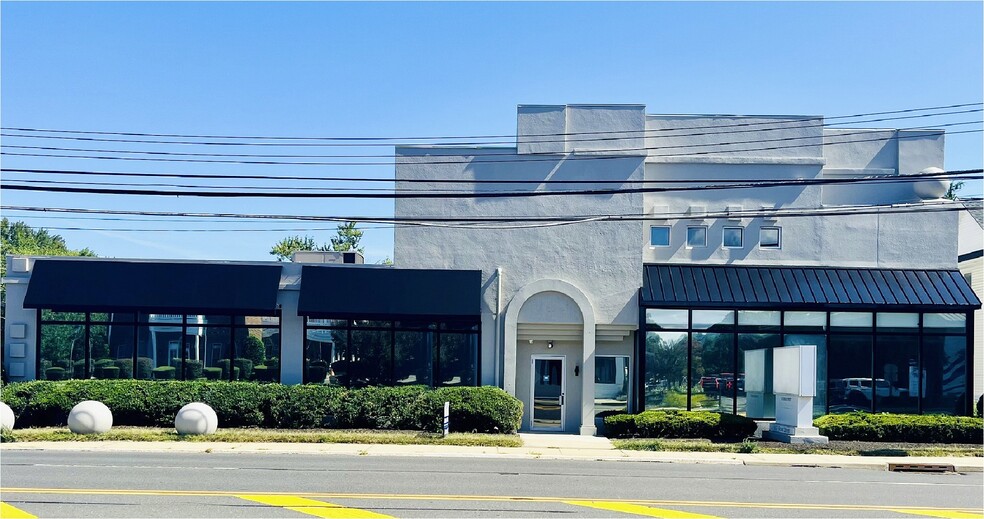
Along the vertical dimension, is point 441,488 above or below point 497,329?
below

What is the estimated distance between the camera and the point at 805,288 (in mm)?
25750

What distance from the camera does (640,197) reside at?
26219mm

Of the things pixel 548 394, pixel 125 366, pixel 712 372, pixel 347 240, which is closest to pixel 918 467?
pixel 712 372

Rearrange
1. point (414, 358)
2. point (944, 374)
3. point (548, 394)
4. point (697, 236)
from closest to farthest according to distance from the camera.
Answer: point (944, 374) < point (414, 358) < point (548, 394) < point (697, 236)

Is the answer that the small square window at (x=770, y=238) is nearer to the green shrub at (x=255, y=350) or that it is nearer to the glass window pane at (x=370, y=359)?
the glass window pane at (x=370, y=359)

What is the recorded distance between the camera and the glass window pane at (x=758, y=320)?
25516 millimetres

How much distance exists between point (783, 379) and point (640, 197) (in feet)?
21.3

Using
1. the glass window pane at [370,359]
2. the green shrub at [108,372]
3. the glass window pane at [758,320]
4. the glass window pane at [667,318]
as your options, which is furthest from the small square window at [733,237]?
the green shrub at [108,372]

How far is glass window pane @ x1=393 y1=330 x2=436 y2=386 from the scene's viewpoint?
1022 inches

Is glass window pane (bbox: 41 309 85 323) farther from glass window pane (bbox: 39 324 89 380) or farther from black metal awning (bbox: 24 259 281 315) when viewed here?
black metal awning (bbox: 24 259 281 315)

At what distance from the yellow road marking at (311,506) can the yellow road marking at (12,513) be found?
2.69 m

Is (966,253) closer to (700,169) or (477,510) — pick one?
(700,169)

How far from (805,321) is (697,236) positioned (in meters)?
3.83

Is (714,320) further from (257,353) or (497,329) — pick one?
(257,353)
